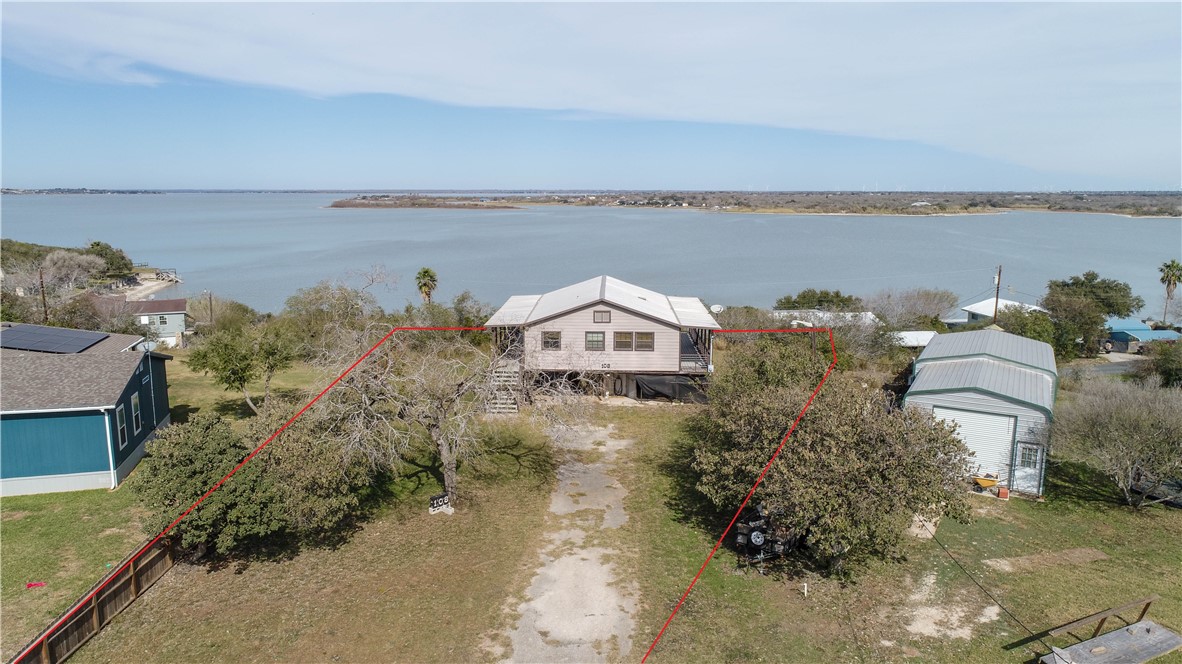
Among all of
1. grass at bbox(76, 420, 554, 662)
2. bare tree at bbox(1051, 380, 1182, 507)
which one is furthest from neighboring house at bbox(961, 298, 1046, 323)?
grass at bbox(76, 420, 554, 662)

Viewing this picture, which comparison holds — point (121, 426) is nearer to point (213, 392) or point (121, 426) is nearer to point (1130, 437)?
point (213, 392)

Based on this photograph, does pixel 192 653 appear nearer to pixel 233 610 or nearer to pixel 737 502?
pixel 233 610

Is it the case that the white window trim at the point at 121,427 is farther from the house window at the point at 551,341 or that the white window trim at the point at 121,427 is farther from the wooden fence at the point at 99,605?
the house window at the point at 551,341

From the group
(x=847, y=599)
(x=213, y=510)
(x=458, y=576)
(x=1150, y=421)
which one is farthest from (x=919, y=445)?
(x=213, y=510)

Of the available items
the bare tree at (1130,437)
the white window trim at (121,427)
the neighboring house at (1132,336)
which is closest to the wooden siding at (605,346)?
Result: the bare tree at (1130,437)

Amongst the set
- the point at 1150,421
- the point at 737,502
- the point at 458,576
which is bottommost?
the point at 458,576

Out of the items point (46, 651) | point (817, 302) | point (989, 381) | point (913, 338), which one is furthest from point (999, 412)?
point (817, 302)

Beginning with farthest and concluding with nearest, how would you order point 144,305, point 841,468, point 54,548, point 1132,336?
point 144,305
point 1132,336
point 54,548
point 841,468
